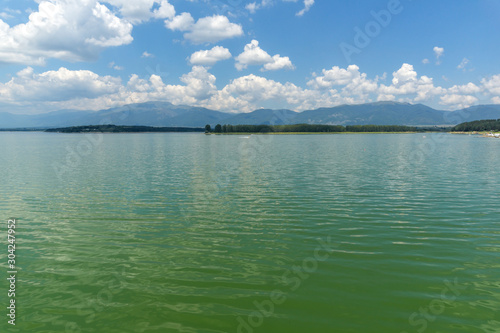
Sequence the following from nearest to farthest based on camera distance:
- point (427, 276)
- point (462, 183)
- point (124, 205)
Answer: point (427, 276)
point (124, 205)
point (462, 183)

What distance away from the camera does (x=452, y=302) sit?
14695mm

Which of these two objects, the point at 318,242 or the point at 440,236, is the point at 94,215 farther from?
the point at 440,236

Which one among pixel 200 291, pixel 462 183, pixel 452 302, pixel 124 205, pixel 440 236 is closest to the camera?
pixel 452 302

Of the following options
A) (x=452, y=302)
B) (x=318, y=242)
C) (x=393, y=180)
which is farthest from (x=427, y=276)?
(x=393, y=180)

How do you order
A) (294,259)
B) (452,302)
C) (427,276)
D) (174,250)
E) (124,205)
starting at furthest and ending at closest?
(124,205) → (174,250) → (294,259) → (427,276) → (452,302)

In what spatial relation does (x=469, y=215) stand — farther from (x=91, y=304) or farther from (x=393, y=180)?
(x=91, y=304)

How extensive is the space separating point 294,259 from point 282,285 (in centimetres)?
362

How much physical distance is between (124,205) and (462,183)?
167 ft

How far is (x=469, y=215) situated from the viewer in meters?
30.1

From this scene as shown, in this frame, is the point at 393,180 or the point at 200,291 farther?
the point at 393,180

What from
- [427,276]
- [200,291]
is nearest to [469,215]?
[427,276]

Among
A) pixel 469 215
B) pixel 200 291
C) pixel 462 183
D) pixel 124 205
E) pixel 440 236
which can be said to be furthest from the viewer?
pixel 462 183

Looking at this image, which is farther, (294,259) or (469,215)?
(469,215)

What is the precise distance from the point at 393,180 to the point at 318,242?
34.0 m
